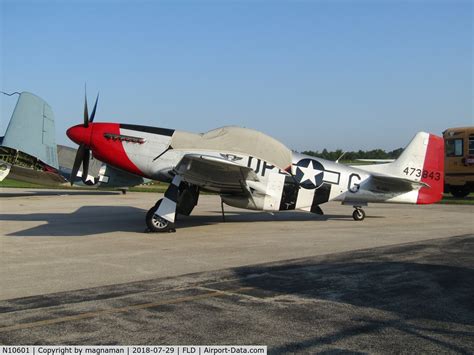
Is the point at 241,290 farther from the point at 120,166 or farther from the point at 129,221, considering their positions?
the point at 129,221

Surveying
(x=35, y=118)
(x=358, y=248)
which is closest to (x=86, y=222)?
(x=35, y=118)

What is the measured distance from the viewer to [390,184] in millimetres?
15273

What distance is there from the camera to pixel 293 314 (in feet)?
17.6

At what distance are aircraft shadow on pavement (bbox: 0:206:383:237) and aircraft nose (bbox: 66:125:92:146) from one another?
7.81 feet

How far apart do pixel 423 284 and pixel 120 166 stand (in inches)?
344

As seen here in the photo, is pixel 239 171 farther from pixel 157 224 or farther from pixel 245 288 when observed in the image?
pixel 245 288

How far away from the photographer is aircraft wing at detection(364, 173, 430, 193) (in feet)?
49.6

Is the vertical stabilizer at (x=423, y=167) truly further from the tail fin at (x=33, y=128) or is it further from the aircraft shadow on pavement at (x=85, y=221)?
the tail fin at (x=33, y=128)

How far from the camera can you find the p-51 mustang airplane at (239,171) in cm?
1263

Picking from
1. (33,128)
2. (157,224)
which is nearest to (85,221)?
(157,224)

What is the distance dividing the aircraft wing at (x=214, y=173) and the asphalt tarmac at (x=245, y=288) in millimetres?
1235

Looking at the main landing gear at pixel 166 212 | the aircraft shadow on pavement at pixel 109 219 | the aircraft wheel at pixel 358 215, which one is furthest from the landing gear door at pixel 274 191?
the aircraft wheel at pixel 358 215

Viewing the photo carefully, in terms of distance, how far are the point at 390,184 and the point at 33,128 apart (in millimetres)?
12620

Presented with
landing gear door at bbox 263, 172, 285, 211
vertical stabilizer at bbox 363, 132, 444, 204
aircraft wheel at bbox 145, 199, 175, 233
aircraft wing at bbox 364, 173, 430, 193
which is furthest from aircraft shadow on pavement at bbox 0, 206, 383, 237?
vertical stabilizer at bbox 363, 132, 444, 204
